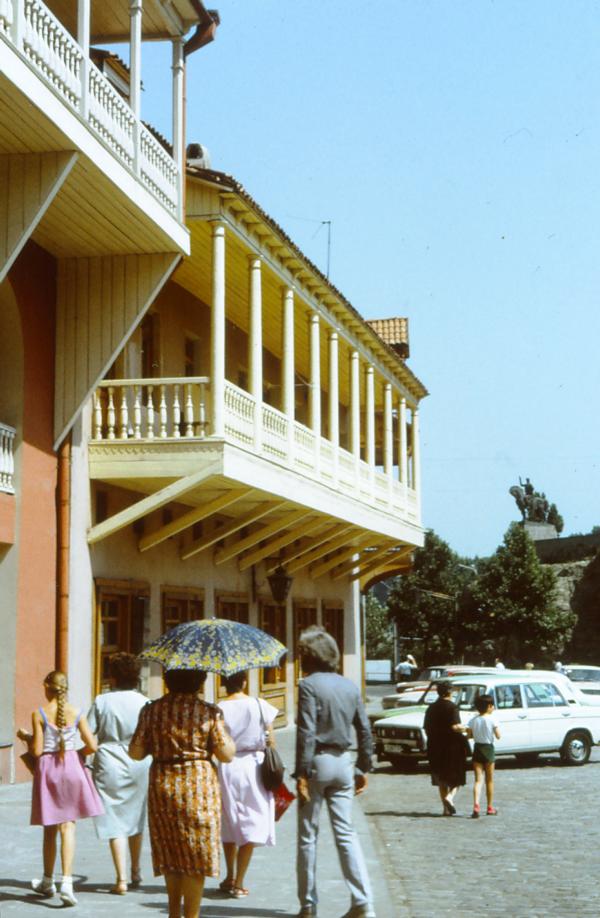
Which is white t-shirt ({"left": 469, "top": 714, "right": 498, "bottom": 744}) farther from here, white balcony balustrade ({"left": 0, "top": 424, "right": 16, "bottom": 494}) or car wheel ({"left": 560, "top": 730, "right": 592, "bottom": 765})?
car wheel ({"left": 560, "top": 730, "right": 592, "bottom": 765})

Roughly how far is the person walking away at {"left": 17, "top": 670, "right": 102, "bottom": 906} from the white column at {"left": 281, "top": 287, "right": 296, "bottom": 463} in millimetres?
12297

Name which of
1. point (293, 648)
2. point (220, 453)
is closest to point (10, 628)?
point (220, 453)

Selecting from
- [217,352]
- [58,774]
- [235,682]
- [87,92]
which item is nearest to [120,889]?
[58,774]

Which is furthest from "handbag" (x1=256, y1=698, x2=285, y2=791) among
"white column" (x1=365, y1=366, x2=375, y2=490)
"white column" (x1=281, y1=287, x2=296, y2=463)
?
"white column" (x1=365, y1=366, x2=375, y2=490)

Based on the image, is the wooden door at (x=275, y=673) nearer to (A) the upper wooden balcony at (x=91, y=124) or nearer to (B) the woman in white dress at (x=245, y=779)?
(A) the upper wooden balcony at (x=91, y=124)

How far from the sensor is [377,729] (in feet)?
68.8

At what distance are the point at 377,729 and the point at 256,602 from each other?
601cm

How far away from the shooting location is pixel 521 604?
58469mm

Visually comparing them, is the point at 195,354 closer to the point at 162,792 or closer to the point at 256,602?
the point at 256,602

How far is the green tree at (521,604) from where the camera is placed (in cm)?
5803

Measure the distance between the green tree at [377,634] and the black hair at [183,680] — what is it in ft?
230

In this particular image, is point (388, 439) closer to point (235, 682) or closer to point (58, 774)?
point (235, 682)

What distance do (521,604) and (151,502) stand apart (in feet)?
140

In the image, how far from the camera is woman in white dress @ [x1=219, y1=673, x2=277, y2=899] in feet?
29.5
